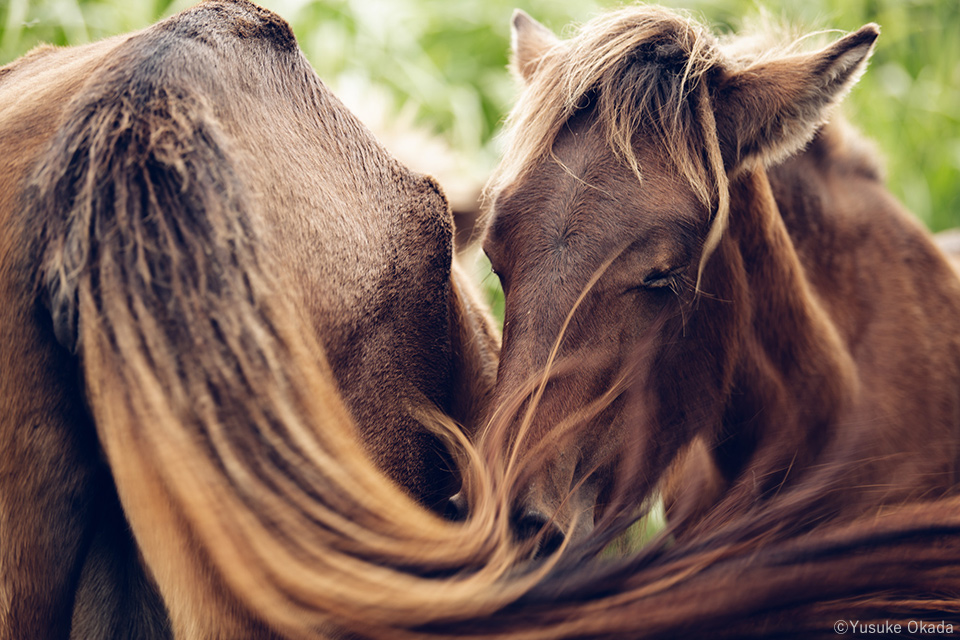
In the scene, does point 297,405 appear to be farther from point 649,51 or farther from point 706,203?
point 649,51

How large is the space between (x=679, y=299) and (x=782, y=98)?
38cm

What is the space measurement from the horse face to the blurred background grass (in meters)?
1.87

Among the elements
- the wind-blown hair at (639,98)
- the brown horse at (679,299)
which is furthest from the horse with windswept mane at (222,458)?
the wind-blown hair at (639,98)

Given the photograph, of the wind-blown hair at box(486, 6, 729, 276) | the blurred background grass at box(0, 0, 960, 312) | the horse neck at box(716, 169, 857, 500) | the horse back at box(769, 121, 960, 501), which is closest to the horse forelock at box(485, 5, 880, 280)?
the wind-blown hair at box(486, 6, 729, 276)

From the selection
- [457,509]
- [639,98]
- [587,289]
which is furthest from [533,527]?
[639,98]

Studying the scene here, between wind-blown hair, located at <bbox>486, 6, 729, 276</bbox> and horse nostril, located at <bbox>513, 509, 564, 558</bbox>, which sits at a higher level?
wind-blown hair, located at <bbox>486, 6, 729, 276</bbox>

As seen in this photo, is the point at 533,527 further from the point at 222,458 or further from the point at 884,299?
the point at 884,299

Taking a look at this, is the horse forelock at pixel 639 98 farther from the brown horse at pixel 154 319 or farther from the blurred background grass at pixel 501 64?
the blurred background grass at pixel 501 64

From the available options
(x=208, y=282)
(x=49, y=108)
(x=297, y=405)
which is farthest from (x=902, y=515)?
(x=49, y=108)

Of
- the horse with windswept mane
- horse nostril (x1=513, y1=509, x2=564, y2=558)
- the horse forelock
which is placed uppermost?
the horse forelock

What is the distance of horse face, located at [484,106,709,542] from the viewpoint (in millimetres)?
1026

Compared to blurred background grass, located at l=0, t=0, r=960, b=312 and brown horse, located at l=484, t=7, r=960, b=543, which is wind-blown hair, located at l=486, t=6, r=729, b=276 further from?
blurred background grass, located at l=0, t=0, r=960, b=312

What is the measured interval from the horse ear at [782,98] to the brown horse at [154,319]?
0.71 m

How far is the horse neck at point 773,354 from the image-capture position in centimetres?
133
